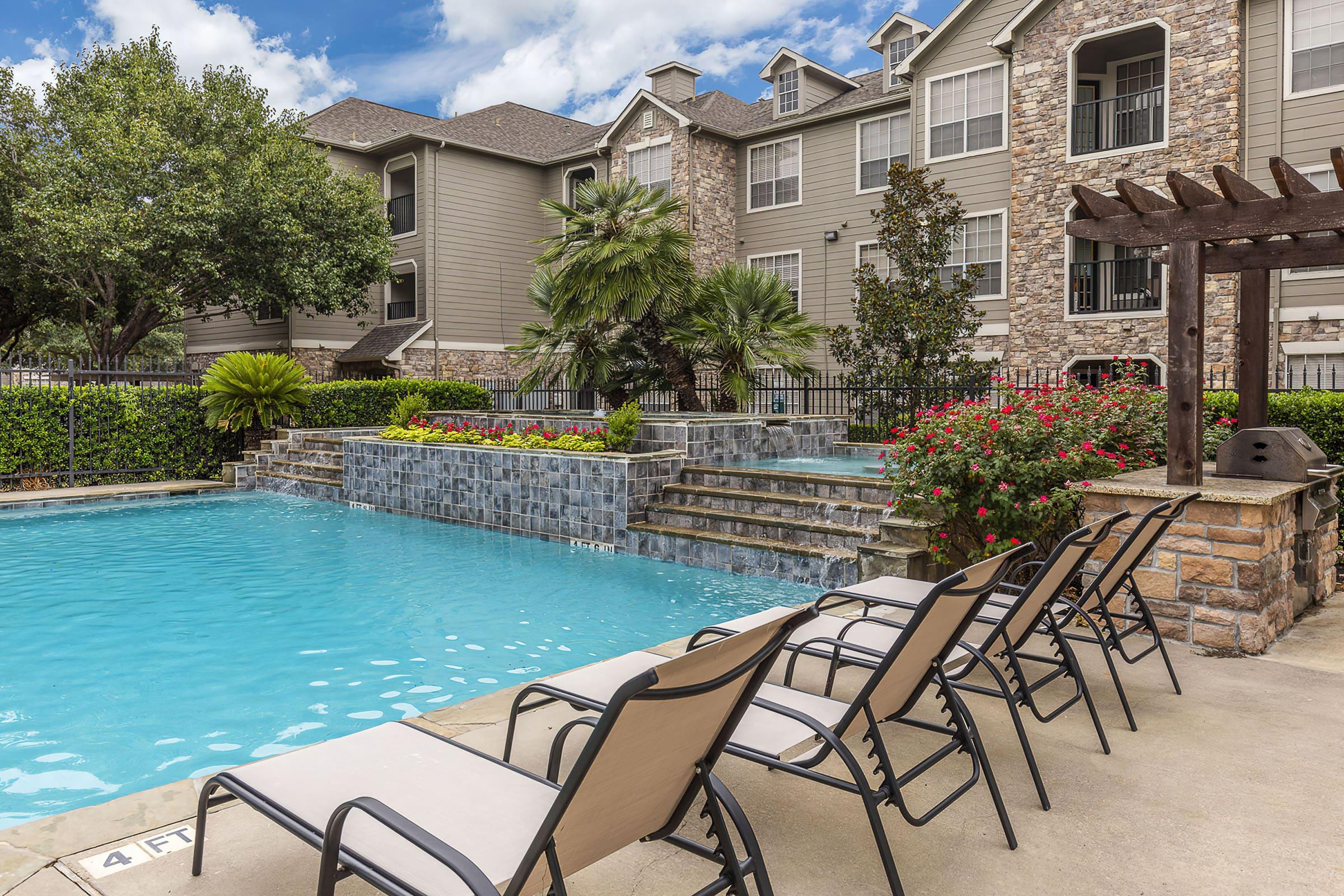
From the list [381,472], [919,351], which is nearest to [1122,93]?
[919,351]

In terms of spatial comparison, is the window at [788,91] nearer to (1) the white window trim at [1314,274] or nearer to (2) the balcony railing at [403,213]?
(2) the balcony railing at [403,213]

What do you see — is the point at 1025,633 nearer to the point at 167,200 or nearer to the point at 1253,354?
the point at 1253,354

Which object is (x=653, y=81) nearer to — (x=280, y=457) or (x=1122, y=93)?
(x=1122, y=93)

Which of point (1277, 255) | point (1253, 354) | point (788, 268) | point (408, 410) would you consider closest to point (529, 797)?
point (1253, 354)

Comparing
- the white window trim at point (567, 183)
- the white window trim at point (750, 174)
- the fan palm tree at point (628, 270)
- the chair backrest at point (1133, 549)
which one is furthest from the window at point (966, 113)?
the chair backrest at point (1133, 549)

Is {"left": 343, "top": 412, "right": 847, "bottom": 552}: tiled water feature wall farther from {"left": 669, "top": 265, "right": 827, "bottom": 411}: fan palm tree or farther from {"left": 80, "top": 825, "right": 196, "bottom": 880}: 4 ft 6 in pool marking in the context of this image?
{"left": 80, "top": 825, "right": 196, "bottom": 880}: 4 ft 6 in pool marking

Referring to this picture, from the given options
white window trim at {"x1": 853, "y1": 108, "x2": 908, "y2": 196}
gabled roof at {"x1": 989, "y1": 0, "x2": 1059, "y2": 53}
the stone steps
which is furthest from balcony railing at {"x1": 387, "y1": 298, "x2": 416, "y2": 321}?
the stone steps

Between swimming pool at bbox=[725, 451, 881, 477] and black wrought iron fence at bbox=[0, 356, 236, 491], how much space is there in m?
10.1

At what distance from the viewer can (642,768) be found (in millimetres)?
1758

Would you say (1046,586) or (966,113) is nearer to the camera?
(1046,586)

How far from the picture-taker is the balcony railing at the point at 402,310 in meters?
23.3

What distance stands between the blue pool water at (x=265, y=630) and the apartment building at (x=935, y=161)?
11.4 metres

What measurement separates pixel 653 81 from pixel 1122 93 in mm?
12158

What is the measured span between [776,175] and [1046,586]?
1911cm
